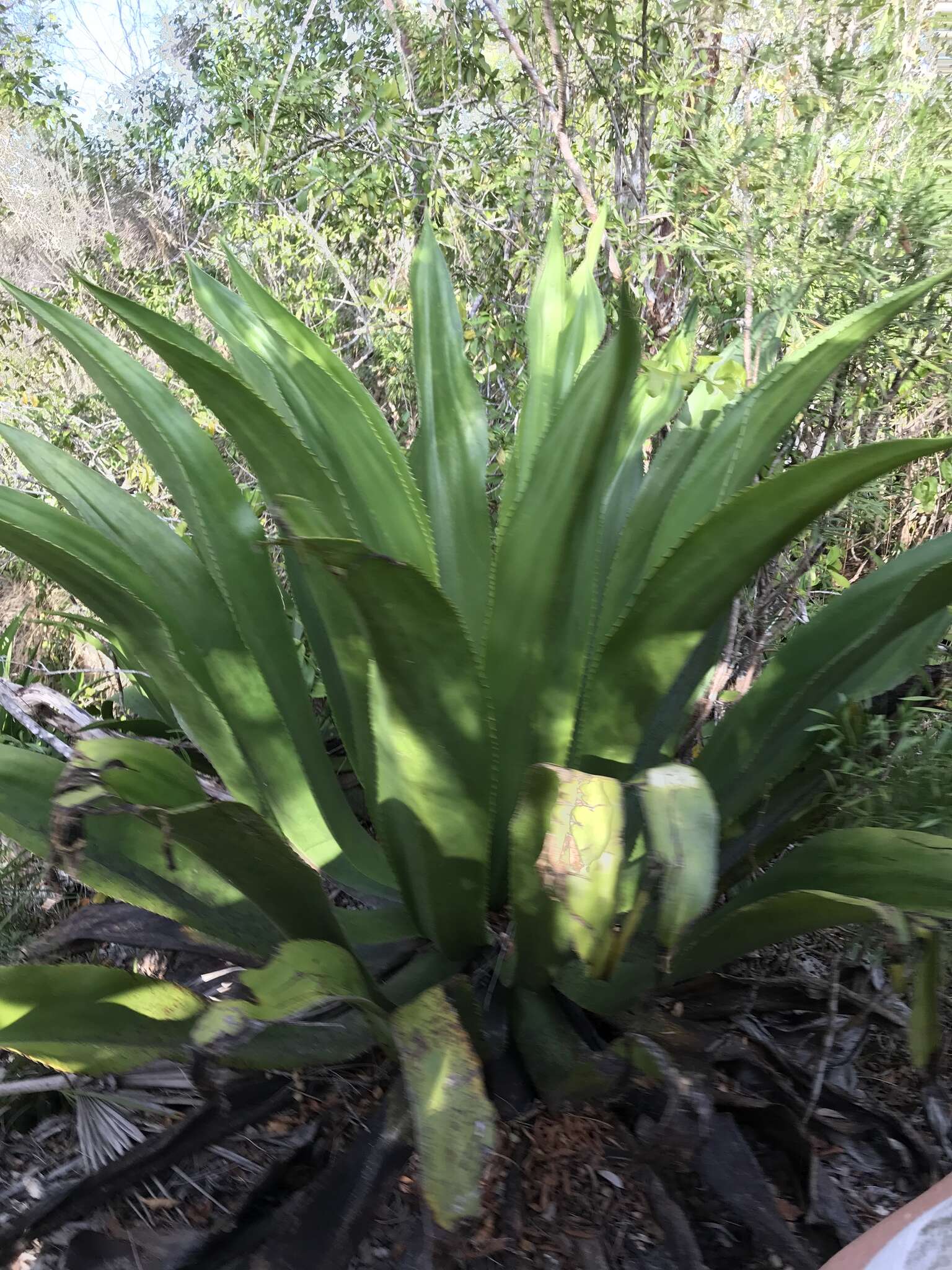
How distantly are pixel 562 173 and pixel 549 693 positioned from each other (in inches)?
58.0

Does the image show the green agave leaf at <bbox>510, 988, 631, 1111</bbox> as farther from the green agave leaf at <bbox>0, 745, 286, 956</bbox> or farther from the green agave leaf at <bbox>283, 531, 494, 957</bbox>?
the green agave leaf at <bbox>0, 745, 286, 956</bbox>

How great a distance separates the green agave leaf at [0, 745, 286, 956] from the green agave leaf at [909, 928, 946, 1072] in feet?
2.21

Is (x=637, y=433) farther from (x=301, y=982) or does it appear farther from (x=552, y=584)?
(x=301, y=982)

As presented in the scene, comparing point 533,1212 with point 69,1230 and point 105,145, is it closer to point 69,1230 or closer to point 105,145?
point 69,1230

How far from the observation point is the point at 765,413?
1.16m

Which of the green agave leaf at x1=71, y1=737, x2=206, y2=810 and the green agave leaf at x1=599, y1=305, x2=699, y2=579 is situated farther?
the green agave leaf at x1=599, y1=305, x2=699, y2=579

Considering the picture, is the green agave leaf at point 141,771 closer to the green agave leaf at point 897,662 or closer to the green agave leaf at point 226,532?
the green agave leaf at point 226,532

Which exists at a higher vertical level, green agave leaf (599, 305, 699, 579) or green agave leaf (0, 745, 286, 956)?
green agave leaf (599, 305, 699, 579)

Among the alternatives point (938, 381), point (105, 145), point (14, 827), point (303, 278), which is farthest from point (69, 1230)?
point (105, 145)

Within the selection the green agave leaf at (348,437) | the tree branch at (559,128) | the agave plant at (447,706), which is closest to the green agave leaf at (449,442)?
the agave plant at (447,706)

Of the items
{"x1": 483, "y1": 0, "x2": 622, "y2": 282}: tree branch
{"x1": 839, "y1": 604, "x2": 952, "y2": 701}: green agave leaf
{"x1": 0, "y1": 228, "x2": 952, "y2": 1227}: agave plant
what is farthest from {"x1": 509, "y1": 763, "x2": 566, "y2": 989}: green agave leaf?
{"x1": 483, "y1": 0, "x2": 622, "y2": 282}: tree branch

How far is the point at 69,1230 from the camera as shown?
3.36 ft

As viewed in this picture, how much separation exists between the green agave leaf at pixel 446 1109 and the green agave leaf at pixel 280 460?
1.26ft

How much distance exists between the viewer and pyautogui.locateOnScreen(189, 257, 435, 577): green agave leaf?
1.19 m
